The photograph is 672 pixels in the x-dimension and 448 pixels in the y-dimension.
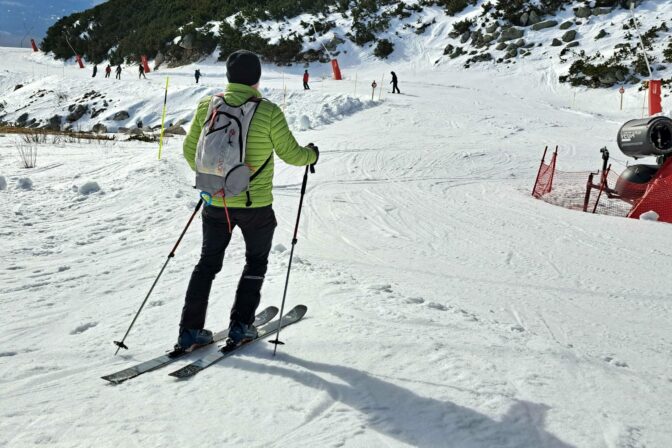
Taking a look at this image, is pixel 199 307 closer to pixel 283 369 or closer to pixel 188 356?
pixel 188 356

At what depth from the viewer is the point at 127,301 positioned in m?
4.64

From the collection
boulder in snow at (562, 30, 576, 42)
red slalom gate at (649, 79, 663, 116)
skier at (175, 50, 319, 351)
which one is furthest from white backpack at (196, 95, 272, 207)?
boulder in snow at (562, 30, 576, 42)

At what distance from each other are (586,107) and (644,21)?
10.0 metres

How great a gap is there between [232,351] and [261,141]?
1.37 metres

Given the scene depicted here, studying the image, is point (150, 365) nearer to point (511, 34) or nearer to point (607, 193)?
point (607, 193)

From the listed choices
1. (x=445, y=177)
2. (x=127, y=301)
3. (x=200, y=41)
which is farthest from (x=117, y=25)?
(x=127, y=301)

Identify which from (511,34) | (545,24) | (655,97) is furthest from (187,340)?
(545,24)

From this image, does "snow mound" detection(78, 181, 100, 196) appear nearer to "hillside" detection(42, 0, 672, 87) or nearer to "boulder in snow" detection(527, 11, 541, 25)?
"hillside" detection(42, 0, 672, 87)

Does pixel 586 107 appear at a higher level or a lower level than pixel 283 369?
higher

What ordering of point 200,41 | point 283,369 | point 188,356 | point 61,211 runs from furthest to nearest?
point 200,41, point 61,211, point 188,356, point 283,369

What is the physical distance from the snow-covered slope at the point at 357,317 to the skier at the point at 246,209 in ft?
1.02

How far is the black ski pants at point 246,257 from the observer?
3.34 m

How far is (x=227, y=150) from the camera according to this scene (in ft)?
10.3

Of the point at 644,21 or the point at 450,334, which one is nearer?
the point at 450,334
